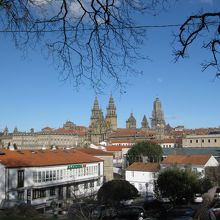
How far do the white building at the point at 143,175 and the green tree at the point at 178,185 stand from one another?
17.1 metres

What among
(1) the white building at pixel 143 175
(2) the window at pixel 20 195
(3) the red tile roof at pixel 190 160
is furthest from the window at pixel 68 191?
(3) the red tile roof at pixel 190 160

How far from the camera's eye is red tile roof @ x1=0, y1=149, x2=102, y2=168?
38000mm

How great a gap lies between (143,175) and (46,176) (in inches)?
903

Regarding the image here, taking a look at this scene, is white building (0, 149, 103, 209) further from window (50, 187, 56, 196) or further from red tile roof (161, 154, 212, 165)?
red tile roof (161, 154, 212, 165)

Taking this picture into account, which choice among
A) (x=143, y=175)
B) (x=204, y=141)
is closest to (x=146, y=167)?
(x=143, y=175)

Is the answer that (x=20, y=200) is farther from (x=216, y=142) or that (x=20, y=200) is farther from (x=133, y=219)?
(x=216, y=142)

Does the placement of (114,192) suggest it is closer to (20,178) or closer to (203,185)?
(20,178)

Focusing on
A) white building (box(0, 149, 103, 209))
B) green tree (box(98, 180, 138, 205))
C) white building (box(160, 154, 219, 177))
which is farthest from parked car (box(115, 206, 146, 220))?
white building (box(160, 154, 219, 177))

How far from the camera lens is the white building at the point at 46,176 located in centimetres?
3641

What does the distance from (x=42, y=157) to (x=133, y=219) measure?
20763mm

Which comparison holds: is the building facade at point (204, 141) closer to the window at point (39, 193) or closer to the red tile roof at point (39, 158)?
the red tile roof at point (39, 158)

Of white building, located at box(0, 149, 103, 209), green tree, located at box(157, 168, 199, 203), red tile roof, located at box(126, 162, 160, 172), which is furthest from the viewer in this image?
red tile roof, located at box(126, 162, 160, 172)

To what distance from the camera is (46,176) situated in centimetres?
4056

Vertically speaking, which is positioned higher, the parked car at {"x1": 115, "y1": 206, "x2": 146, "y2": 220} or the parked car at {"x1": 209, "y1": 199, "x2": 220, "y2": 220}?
the parked car at {"x1": 209, "y1": 199, "x2": 220, "y2": 220}
